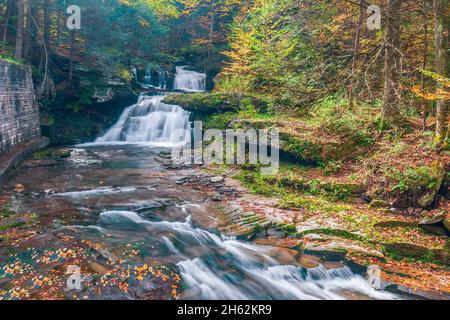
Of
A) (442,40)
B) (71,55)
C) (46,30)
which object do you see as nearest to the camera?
(442,40)

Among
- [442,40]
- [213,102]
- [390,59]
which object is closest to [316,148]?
[390,59]

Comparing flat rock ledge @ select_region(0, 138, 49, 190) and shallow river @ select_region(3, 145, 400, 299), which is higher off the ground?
flat rock ledge @ select_region(0, 138, 49, 190)

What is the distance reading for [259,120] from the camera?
12.6 meters

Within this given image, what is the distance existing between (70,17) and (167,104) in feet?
25.6

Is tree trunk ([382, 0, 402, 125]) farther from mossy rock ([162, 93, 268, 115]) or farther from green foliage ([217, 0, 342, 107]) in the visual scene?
mossy rock ([162, 93, 268, 115])

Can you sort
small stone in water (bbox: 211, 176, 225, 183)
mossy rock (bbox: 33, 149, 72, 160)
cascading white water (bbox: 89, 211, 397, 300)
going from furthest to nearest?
mossy rock (bbox: 33, 149, 72, 160) → small stone in water (bbox: 211, 176, 225, 183) → cascading white water (bbox: 89, 211, 397, 300)

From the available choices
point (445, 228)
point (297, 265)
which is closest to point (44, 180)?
point (297, 265)

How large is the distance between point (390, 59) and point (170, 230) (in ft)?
26.8

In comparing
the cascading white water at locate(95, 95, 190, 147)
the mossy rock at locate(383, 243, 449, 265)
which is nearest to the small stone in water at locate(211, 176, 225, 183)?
the mossy rock at locate(383, 243, 449, 265)

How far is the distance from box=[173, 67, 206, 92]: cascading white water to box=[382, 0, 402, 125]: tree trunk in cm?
1688

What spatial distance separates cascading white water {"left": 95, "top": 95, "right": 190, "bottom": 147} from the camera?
1881cm

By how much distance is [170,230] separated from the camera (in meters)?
7.63

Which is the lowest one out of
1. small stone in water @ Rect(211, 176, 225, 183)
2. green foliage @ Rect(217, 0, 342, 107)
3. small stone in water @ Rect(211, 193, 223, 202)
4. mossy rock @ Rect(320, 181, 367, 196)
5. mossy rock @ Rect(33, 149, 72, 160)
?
small stone in water @ Rect(211, 193, 223, 202)

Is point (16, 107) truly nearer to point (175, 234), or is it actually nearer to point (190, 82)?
point (175, 234)
